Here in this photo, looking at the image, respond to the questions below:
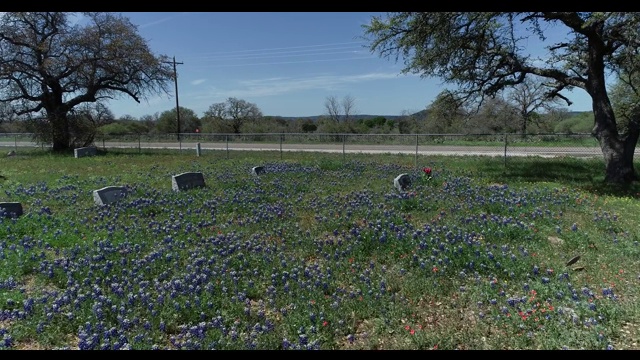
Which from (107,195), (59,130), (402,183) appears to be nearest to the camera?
(107,195)

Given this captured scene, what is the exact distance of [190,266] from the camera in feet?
15.3

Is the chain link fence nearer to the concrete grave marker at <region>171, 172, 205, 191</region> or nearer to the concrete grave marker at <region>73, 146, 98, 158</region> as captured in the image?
the concrete grave marker at <region>73, 146, 98, 158</region>

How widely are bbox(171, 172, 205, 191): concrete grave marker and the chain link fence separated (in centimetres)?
1053

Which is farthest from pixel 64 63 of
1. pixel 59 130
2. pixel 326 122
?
pixel 326 122

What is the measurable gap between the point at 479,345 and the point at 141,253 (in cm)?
451

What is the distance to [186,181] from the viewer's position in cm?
1066

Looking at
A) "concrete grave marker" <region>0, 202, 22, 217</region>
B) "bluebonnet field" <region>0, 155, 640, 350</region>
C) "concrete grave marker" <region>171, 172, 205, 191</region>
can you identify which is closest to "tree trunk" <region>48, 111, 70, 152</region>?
"concrete grave marker" <region>171, 172, 205, 191</region>

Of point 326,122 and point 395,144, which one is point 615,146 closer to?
point 395,144

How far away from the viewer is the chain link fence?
22.9m

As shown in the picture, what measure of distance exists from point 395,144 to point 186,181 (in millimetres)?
23772

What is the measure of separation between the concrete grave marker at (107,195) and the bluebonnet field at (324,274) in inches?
18.4

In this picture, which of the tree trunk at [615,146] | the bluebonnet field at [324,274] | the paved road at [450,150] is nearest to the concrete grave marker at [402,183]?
the bluebonnet field at [324,274]

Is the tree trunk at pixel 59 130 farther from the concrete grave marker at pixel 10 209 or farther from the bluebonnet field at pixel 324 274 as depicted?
the concrete grave marker at pixel 10 209
